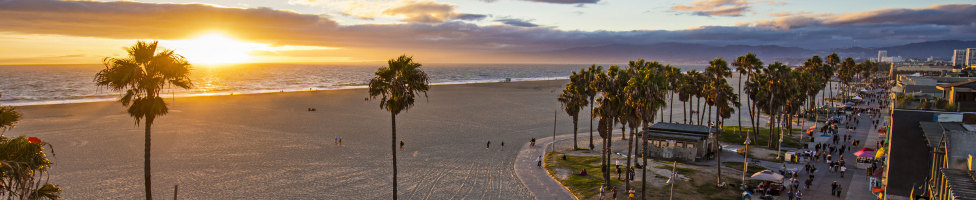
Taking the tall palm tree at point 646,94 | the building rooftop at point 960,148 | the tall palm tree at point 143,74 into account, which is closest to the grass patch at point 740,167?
the building rooftop at point 960,148

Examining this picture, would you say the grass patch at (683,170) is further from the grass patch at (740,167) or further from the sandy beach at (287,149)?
the sandy beach at (287,149)

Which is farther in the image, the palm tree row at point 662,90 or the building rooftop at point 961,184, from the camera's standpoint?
the palm tree row at point 662,90

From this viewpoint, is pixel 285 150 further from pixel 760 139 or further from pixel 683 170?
pixel 760 139

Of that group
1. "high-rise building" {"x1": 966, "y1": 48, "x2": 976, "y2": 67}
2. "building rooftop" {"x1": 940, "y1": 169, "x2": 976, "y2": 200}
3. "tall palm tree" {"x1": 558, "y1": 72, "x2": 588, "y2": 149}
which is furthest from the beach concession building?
"high-rise building" {"x1": 966, "y1": 48, "x2": 976, "y2": 67}

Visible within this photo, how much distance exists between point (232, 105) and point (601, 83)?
225 feet

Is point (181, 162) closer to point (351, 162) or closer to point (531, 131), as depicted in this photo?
point (351, 162)

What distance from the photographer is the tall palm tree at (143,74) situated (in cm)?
1661

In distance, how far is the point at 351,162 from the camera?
41.6m

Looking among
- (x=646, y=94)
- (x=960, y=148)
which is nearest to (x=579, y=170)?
(x=646, y=94)

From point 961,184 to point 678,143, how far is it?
23.4 m

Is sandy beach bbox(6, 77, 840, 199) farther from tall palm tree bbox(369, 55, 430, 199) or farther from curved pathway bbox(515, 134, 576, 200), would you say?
tall palm tree bbox(369, 55, 430, 199)

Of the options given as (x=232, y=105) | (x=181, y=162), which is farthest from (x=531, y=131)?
(x=232, y=105)

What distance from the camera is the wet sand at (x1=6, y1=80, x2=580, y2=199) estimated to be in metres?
33.5

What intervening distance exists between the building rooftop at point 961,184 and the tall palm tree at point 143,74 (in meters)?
26.7
